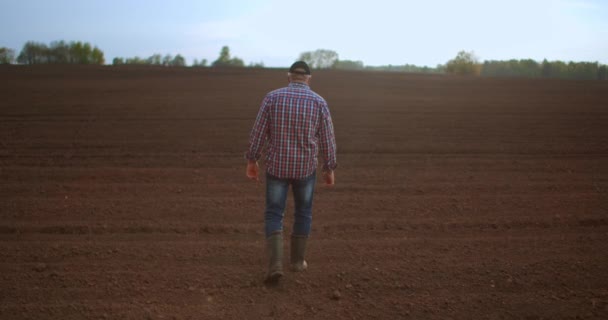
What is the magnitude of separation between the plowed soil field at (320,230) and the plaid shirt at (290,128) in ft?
3.46

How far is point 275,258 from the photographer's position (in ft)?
12.9

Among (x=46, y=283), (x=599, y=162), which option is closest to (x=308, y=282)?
(x=46, y=283)

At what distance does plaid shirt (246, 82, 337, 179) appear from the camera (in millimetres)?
3783

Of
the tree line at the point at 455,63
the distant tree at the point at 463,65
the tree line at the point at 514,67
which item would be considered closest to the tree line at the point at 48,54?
the tree line at the point at 455,63

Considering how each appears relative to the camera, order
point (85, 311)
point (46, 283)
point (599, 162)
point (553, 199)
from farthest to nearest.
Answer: point (599, 162)
point (553, 199)
point (46, 283)
point (85, 311)

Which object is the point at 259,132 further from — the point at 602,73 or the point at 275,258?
the point at 602,73

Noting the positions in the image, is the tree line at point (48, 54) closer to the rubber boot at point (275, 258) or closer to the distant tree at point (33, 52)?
the distant tree at point (33, 52)

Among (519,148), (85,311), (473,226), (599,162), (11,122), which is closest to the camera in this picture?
(85,311)

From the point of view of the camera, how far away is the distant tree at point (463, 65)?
82625mm

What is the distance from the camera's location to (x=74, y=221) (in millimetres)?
5469

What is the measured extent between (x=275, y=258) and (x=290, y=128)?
3.67 ft

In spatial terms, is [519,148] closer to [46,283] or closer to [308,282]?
[308,282]

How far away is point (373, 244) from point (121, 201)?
138 inches

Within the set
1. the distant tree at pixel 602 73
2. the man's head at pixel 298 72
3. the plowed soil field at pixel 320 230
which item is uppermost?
the distant tree at pixel 602 73
